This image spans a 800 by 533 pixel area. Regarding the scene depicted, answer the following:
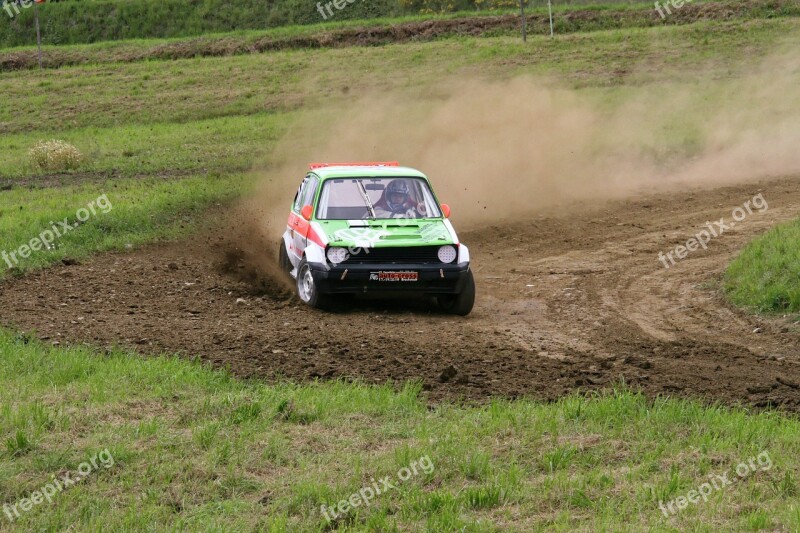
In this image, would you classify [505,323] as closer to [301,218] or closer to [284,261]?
[301,218]

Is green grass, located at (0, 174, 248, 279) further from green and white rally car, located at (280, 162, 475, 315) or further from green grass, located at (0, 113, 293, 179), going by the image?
green and white rally car, located at (280, 162, 475, 315)

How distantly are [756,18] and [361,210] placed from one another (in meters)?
27.4

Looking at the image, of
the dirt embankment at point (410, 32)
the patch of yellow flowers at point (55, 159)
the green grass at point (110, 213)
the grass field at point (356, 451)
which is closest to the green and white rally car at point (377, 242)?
the grass field at point (356, 451)

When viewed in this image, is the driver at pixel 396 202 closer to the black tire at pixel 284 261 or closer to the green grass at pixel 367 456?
the black tire at pixel 284 261

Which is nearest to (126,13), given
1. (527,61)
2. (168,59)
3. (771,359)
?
(168,59)

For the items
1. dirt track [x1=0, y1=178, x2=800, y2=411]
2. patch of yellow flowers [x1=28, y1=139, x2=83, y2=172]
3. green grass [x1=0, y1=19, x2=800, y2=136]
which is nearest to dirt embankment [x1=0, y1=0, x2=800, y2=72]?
green grass [x1=0, y1=19, x2=800, y2=136]

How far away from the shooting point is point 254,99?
109 ft

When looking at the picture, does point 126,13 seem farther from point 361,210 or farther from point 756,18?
point 361,210

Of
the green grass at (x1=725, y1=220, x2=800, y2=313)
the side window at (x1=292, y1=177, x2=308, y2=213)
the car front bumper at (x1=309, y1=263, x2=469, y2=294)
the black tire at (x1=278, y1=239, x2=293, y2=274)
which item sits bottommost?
the green grass at (x1=725, y1=220, x2=800, y2=313)

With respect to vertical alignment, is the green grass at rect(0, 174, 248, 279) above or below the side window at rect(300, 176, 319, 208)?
below

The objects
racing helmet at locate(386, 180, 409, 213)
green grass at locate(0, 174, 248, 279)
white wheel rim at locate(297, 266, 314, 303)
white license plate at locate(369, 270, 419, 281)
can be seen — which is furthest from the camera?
green grass at locate(0, 174, 248, 279)

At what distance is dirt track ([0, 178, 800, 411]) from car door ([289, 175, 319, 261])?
30.1 inches

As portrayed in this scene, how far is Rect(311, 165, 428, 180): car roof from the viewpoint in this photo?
14.0 metres

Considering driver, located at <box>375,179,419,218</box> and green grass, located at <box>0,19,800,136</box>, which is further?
green grass, located at <box>0,19,800,136</box>
